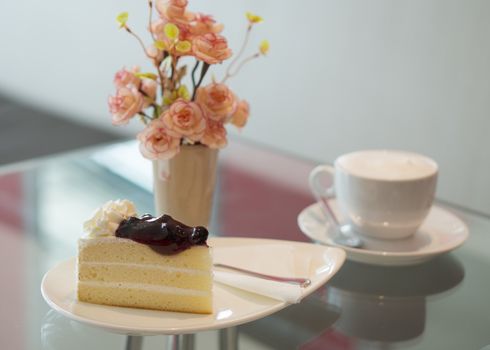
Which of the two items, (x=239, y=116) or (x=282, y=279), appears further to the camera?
(x=239, y=116)

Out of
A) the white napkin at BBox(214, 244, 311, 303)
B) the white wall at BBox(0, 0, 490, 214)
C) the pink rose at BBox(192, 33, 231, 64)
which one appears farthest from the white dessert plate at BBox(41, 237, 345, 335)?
the white wall at BBox(0, 0, 490, 214)

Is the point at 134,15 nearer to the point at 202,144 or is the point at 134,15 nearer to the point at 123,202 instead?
the point at 202,144

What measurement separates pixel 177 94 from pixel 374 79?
72cm

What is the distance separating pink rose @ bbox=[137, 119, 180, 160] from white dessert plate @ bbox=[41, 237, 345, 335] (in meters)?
0.13

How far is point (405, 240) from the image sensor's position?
1.14 metres

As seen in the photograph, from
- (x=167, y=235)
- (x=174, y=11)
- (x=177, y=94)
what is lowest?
(x=167, y=235)

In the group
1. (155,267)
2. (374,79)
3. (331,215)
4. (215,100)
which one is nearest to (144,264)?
(155,267)

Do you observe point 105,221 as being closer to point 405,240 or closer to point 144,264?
point 144,264

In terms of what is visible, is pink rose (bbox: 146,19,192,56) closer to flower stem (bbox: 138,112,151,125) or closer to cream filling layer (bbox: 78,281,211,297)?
flower stem (bbox: 138,112,151,125)

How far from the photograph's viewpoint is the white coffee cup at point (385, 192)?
108cm

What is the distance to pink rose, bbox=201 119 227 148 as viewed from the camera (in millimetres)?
1056

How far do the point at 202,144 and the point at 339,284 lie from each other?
268 millimetres

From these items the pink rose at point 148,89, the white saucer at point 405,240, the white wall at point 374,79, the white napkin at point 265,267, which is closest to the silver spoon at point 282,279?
the white napkin at point 265,267

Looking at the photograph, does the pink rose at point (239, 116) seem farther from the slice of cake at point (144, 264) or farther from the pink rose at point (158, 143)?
the slice of cake at point (144, 264)
